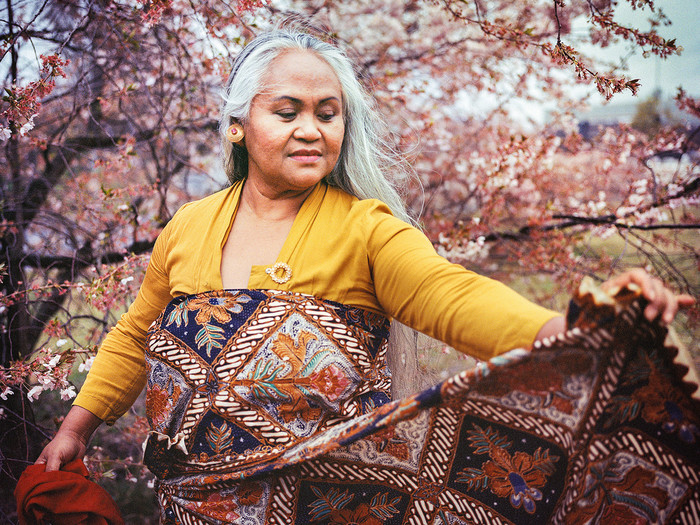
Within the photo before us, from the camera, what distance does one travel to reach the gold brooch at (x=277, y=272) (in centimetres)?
145

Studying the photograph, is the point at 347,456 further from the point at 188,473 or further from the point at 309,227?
the point at 309,227

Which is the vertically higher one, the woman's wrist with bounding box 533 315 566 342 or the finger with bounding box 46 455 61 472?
the woman's wrist with bounding box 533 315 566 342

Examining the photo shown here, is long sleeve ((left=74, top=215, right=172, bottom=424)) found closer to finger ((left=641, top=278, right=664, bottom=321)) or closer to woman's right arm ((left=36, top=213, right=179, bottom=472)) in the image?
woman's right arm ((left=36, top=213, right=179, bottom=472))

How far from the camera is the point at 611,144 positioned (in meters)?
4.39

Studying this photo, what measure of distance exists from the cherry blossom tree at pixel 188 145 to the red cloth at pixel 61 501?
0.67 metres

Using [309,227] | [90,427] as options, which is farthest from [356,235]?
[90,427]

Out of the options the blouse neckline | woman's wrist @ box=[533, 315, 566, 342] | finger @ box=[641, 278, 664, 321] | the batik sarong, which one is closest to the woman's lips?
the blouse neckline

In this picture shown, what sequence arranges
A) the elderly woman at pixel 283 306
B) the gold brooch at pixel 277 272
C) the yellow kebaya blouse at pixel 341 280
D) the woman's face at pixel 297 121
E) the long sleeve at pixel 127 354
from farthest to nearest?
the long sleeve at pixel 127 354
the woman's face at pixel 297 121
the gold brooch at pixel 277 272
the elderly woman at pixel 283 306
the yellow kebaya blouse at pixel 341 280

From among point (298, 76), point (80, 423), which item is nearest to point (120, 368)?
point (80, 423)

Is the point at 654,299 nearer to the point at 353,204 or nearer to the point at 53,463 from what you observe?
the point at 353,204

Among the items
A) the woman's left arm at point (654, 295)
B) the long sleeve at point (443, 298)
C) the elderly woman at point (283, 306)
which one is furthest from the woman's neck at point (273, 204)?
the woman's left arm at point (654, 295)

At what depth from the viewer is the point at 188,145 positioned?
169 inches

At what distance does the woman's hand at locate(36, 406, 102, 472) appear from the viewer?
5.26 feet

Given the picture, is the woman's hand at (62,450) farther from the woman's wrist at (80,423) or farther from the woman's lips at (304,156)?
the woman's lips at (304,156)
